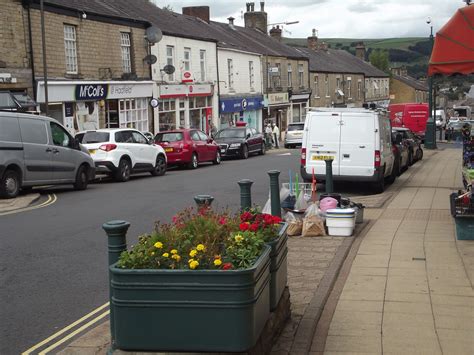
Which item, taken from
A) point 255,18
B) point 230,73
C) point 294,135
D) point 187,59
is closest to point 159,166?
point 187,59

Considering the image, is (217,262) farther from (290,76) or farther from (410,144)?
(290,76)

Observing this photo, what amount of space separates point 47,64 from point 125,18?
6.64m

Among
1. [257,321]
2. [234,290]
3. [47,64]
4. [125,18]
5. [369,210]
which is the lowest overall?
[369,210]

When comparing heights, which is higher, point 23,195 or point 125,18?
point 125,18

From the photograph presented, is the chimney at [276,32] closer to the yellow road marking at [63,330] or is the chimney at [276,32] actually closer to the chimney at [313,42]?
the chimney at [313,42]

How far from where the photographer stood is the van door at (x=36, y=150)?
16.0m

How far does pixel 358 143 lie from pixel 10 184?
8.52m

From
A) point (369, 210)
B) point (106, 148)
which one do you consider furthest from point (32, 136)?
point (369, 210)

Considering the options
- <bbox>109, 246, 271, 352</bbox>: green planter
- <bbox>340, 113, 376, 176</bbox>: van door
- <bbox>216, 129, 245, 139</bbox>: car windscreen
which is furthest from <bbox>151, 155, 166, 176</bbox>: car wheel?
<bbox>109, 246, 271, 352</bbox>: green planter

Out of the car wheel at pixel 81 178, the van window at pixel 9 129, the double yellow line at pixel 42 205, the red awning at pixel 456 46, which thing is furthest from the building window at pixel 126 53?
the red awning at pixel 456 46

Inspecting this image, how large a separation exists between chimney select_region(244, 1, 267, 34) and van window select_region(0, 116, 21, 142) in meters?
45.9

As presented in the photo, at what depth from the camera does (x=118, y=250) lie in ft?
15.3

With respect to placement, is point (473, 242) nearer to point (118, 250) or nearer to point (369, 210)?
point (369, 210)

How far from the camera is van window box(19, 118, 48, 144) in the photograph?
16016mm
